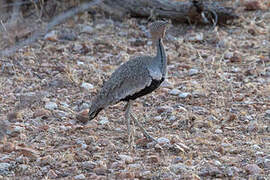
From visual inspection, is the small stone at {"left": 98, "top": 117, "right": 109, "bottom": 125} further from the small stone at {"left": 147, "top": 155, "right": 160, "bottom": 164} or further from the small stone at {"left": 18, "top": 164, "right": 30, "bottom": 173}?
the small stone at {"left": 18, "top": 164, "right": 30, "bottom": 173}

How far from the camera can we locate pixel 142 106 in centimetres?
573

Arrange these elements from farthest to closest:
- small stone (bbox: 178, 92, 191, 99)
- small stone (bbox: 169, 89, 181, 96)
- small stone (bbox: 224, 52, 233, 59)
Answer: small stone (bbox: 224, 52, 233, 59), small stone (bbox: 169, 89, 181, 96), small stone (bbox: 178, 92, 191, 99)

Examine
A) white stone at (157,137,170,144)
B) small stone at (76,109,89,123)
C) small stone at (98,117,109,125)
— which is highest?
white stone at (157,137,170,144)

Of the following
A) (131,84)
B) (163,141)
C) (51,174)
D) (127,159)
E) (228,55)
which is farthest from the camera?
(228,55)

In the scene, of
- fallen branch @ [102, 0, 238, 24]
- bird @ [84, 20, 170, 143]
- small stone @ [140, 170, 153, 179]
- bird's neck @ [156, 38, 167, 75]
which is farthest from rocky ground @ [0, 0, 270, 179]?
bird's neck @ [156, 38, 167, 75]

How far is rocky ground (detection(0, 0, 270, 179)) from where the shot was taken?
168 inches

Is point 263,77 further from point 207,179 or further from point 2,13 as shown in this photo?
point 2,13

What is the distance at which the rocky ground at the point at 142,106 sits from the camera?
14.0ft

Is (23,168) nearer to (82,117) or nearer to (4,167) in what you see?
(4,167)

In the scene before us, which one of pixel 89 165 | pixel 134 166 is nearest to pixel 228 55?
pixel 134 166

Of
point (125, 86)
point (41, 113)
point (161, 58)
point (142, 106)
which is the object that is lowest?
point (142, 106)

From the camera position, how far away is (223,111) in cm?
555

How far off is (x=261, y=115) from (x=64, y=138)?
2021mm

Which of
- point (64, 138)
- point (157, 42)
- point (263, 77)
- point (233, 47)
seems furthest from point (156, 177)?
point (233, 47)
